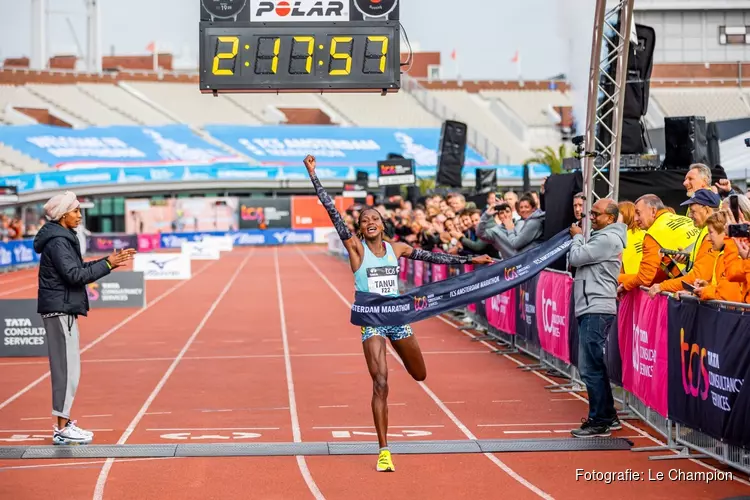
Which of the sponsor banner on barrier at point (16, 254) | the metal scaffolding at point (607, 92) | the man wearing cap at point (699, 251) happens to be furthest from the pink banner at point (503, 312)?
the sponsor banner on barrier at point (16, 254)

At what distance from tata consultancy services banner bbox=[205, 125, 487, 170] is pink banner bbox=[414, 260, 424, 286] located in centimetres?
4119

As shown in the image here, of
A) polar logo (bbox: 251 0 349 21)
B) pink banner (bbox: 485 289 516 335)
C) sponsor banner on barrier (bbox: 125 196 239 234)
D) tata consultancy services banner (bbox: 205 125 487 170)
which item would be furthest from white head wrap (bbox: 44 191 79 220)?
tata consultancy services banner (bbox: 205 125 487 170)

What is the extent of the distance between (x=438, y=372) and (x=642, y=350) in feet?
17.0

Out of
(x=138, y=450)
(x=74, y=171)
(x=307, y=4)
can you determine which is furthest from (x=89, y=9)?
(x=138, y=450)

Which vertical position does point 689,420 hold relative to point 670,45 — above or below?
below

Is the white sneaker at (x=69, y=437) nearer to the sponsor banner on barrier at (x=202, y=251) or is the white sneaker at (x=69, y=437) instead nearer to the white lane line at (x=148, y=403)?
the white lane line at (x=148, y=403)

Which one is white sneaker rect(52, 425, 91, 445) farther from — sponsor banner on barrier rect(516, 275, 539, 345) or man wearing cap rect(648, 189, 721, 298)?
sponsor banner on barrier rect(516, 275, 539, 345)

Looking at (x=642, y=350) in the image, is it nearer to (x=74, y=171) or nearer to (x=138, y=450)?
(x=138, y=450)

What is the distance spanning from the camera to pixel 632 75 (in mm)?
15789

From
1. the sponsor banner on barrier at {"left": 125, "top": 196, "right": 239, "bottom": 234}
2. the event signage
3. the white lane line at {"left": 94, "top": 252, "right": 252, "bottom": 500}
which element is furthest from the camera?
the sponsor banner on barrier at {"left": 125, "top": 196, "right": 239, "bottom": 234}

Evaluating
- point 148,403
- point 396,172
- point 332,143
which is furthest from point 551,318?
point 332,143

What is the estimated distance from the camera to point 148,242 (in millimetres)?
60250

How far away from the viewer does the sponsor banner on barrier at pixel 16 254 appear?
41.9 m

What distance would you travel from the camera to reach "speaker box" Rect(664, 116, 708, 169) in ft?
53.6
